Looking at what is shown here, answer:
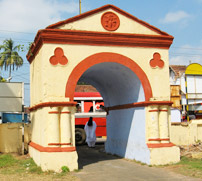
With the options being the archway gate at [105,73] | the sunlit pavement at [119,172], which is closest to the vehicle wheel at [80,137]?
the archway gate at [105,73]

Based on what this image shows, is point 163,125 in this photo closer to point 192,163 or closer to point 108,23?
point 192,163

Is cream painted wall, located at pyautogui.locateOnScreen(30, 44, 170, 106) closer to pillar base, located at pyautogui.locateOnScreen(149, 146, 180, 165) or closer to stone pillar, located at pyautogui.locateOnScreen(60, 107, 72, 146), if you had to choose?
stone pillar, located at pyautogui.locateOnScreen(60, 107, 72, 146)

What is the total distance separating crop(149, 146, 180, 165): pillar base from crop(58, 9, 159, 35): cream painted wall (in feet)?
13.2

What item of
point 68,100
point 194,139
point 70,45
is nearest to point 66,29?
point 70,45

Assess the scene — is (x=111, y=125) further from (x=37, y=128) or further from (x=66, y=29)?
(x=66, y=29)

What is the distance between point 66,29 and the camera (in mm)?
10352

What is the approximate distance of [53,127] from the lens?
9.77 m

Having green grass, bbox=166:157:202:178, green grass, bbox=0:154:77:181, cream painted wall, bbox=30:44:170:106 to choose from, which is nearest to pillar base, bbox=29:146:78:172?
green grass, bbox=0:154:77:181

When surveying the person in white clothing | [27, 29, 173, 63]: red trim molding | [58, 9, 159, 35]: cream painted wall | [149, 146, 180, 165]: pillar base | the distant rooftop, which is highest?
the distant rooftop

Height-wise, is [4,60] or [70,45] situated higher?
[4,60]

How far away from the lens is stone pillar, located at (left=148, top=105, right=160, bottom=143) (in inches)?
421

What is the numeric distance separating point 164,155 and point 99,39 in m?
4.41

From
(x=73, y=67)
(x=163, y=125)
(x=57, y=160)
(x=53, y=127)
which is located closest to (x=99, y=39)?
(x=73, y=67)

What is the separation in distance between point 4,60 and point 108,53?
2800 cm
